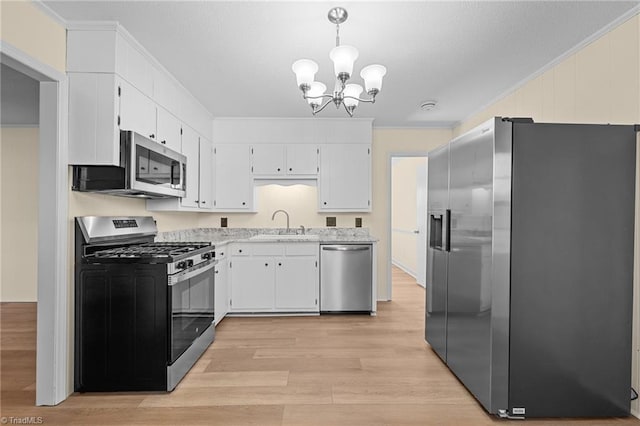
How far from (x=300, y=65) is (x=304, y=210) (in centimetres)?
293

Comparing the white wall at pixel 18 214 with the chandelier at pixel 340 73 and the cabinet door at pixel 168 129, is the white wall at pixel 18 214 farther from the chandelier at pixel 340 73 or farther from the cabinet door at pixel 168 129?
the chandelier at pixel 340 73

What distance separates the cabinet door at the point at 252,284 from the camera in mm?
4324

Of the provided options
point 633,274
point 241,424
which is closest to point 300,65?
point 241,424

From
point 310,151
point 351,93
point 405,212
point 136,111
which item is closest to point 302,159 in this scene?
point 310,151

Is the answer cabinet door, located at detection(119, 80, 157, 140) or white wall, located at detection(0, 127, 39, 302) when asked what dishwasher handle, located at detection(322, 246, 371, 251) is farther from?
white wall, located at detection(0, 127, 39, 302)

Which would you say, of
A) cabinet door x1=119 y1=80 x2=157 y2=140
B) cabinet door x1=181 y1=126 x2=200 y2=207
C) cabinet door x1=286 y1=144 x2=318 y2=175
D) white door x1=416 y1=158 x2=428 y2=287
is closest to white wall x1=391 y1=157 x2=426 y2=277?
white door x1=416 y1=158 x2=428 y2=287

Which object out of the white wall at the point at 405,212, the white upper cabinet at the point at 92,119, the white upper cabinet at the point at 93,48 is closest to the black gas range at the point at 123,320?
the white upper cabinet at the point at 92,119

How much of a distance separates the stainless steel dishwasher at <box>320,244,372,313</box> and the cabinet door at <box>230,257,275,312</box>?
0.63 meters

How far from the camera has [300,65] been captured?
7.72 feet

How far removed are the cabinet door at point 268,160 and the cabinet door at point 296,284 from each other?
3.96 feet

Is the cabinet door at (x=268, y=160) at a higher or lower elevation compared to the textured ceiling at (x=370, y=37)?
lower

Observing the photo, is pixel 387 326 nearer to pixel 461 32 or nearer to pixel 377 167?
pixel 377 167

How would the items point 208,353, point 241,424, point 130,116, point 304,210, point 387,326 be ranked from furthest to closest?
1. point 304,210
2. point 387,326
3. point 208,353
4. point 130,116
5. point 241,424

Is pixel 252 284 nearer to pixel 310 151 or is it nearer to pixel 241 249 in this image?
pixel 241 249
